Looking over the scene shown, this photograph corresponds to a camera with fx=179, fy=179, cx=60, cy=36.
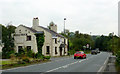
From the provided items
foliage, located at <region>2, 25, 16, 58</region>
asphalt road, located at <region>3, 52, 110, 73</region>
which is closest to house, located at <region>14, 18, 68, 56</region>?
foliage, located at <region>2, 25, 16, 58</region>

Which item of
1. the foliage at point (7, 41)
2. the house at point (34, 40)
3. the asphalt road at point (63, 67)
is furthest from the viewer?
the house at point (34, 40)

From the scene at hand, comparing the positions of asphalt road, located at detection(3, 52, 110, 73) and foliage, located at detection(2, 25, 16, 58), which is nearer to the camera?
asphalt road, located at detection(3, 52, 110, 73)

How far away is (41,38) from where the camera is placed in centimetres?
2747

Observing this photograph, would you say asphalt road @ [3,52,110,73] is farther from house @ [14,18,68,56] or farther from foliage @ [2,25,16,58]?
house @ [14,18,68,56]

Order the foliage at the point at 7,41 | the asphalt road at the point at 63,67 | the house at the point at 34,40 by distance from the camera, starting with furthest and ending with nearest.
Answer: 1. the house at the point at 34,40
2. the foliage at the point at 7,41
3. the asphalt road at the point at 63,67

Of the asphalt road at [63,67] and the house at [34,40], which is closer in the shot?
the asphalt road at [63,67]

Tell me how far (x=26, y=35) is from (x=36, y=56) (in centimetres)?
1658

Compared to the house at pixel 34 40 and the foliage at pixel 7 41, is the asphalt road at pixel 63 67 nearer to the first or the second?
the foliage at pixel 7 41

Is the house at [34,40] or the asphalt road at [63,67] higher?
the house at [34,40]

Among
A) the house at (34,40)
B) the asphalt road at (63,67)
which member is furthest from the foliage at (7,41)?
the asphalt road at (63,67)

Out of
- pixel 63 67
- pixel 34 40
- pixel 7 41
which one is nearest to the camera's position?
pixel 63 67

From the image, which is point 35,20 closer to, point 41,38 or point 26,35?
point 26,35

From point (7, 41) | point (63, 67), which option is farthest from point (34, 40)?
point (63, 67)

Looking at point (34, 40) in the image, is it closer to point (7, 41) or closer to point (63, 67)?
point (7, 41)
